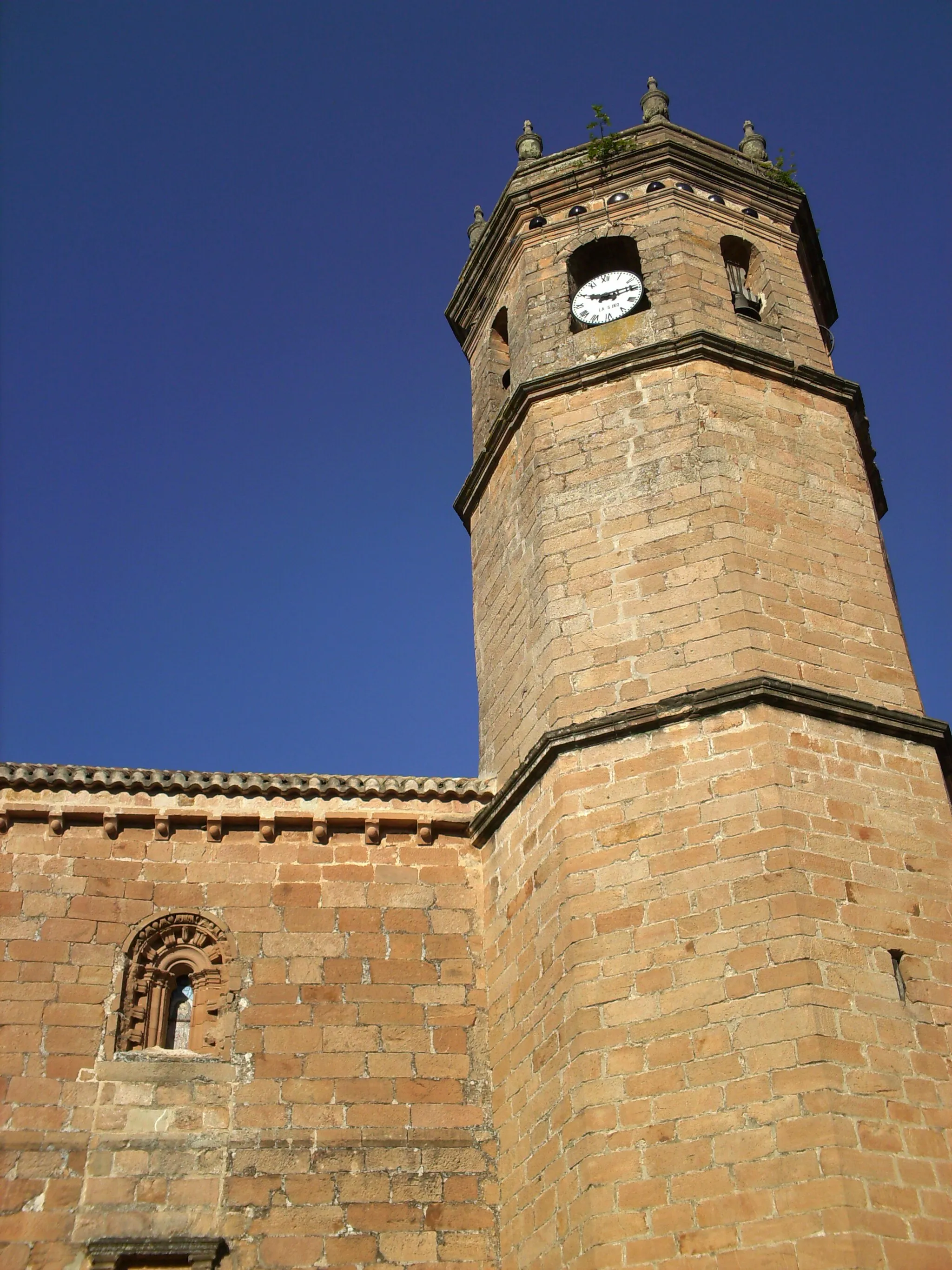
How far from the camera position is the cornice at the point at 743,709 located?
29.1 feet

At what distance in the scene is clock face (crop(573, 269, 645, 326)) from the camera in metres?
→ 11.8

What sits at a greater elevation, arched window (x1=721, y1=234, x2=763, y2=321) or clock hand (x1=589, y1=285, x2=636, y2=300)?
arched window (x1=721, y1=234, x2=763, y2=321)

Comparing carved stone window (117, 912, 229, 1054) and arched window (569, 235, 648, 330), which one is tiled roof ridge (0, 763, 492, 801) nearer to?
carved stone window (117, 912, 229, 1054)

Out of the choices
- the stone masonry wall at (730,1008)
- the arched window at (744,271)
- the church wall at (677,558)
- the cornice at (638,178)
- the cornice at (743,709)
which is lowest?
the stone masonry wall at (730,1008)

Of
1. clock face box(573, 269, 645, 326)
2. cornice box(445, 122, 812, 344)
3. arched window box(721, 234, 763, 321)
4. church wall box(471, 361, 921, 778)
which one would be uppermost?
cornice box(445, 122, 812, 344)

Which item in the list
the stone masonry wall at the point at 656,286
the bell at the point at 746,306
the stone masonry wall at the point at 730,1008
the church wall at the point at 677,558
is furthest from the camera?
the bell at the point at 746,306

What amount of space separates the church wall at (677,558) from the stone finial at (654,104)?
140 inches

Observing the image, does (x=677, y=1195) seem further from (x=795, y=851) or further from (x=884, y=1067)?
(x=795, y=851)

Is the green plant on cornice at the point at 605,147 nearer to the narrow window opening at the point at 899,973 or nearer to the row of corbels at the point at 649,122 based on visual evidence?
the row of corbels at the point at 649,122

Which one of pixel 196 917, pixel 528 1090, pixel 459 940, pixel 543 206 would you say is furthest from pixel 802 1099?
pixel 543 206

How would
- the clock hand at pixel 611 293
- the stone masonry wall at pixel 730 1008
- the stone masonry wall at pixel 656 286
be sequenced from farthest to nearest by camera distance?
the clock hand at pixel 611 293 → the stone masonry wall at pixel 656 286 → the stone masonry wall at pixel 730 1008

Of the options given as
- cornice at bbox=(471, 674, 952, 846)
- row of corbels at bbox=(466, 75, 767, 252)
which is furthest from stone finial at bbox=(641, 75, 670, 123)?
cornice at bbox=(471, 674, 952, 846)

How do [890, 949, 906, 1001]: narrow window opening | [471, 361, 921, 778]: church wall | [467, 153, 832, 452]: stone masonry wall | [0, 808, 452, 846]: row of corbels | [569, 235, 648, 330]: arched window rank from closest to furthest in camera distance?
[890, 949, 906, 1001]: narrow window opening → [471, 361, 921, 778]: church wall → [0, 808, 452, 846]: row of corbels → [467, 153, 832, 452]: stone masonry wall → [569, 235, 648, 330]: arched window

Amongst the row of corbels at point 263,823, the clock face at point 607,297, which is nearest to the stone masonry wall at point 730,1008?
the row of corbels at point 263,823
